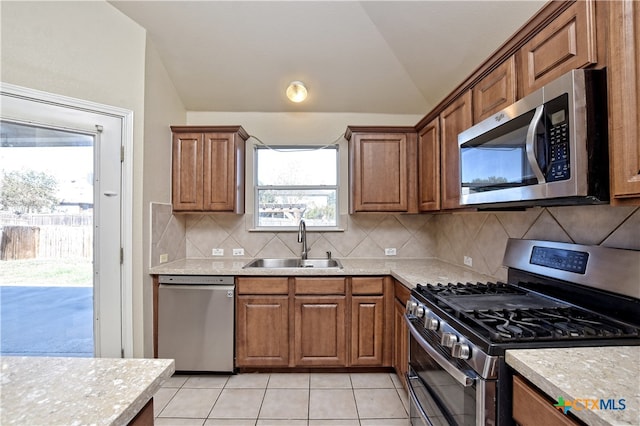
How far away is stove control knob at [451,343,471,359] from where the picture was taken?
3.63ft

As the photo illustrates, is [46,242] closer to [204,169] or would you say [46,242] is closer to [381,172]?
[204,169]

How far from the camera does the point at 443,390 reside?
52.5 inches

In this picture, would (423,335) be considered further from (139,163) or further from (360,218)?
(139,163)

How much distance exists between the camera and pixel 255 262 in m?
2.97

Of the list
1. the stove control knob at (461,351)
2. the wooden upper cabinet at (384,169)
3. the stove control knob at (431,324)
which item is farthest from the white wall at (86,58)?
the stove control knob at (461,351)

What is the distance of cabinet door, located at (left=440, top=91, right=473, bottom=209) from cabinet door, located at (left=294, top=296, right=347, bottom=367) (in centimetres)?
120

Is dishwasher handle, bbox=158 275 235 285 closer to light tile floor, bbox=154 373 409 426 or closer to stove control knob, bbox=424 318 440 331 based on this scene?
light tile floor, bbox=154 373 409 426

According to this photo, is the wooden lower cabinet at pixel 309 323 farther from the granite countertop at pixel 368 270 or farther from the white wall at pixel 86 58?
the white wall at pixel 86 58

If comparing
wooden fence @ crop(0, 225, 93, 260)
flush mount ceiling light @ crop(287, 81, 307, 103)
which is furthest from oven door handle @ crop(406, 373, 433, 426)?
flush mount ceiling light @ crop(287, 81, 307, 103)

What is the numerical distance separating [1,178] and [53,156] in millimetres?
298

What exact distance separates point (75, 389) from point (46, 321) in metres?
1.80

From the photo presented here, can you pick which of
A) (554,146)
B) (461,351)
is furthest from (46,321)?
(554,146)

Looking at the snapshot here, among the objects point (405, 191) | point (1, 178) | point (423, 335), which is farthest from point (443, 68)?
point (1, 178)

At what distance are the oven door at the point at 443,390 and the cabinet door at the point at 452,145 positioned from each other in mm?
964
